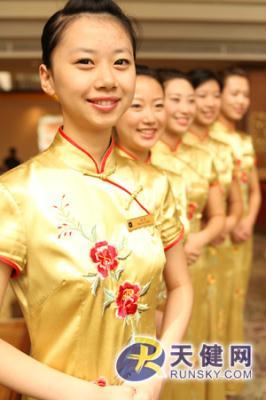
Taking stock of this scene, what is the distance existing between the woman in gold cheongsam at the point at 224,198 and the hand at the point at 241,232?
0.06 metres

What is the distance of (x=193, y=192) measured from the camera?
2.04 m

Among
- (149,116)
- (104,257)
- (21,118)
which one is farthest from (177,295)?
(21,118)

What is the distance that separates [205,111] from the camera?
2332 mm

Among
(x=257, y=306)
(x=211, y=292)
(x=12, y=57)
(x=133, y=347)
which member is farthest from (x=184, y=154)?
(x=12, y=57)

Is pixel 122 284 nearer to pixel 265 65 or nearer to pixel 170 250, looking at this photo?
pixel 170 250

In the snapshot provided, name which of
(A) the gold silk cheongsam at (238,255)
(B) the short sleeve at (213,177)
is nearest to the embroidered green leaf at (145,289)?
(B) the short sleeve at (213,177)

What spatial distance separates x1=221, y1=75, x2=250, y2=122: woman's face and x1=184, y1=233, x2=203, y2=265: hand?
911 mm

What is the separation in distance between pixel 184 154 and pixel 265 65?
14.7 feet

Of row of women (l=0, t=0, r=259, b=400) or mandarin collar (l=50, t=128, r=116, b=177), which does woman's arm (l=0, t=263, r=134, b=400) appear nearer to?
row of women (l=0, t=0, r=259, b=400)

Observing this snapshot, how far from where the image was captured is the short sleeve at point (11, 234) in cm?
79

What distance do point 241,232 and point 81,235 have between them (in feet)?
5.92

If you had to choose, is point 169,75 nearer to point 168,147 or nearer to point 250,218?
point 168,147

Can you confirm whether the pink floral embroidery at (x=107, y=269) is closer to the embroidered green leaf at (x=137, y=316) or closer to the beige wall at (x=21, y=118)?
the embroidered green leaf at (x=137, y=316)

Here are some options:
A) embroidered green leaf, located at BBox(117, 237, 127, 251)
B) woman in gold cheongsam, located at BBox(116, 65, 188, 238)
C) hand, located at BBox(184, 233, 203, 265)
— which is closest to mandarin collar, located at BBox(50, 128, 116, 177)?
embroidered green leaf, located at BBox(117, 237, 127, 251)
